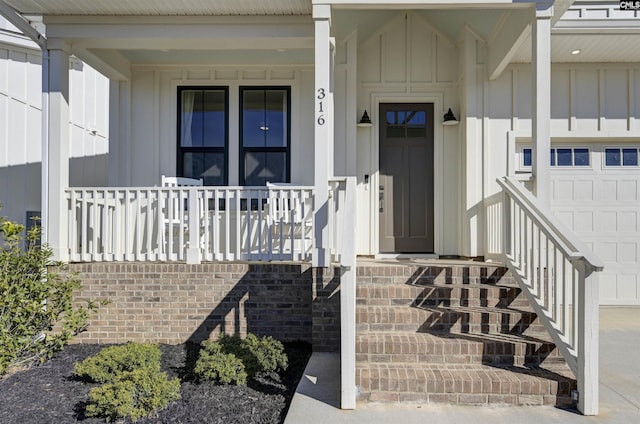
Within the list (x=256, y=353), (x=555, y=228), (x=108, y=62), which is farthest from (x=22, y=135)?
(x=555, y=228)

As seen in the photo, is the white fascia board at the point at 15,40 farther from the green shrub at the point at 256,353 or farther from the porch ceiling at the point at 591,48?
the porch ceiling at the point at 591,48

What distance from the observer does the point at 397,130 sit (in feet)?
21.7

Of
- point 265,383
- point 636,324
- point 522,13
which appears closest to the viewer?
point 265,383

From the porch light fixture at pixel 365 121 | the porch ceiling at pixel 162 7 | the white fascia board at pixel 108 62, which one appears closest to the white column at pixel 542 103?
the porch light fixture at pixel 365 121

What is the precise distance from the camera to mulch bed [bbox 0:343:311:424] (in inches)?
132

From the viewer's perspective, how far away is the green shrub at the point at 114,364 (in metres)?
3.96

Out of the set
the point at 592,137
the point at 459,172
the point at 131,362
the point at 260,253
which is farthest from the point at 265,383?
the point at 592,137

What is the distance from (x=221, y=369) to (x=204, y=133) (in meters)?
3.89

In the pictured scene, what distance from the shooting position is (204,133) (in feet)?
22.4

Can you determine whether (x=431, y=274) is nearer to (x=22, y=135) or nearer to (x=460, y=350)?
(x=460, y=350)

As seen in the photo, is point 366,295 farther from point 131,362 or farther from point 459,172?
point 459,172

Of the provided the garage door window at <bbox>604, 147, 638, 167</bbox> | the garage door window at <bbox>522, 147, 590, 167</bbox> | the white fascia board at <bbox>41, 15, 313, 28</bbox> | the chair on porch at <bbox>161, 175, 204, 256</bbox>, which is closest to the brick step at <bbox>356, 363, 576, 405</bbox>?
the chair on porch at <bbox>161, 175, 204, 256</bbox>

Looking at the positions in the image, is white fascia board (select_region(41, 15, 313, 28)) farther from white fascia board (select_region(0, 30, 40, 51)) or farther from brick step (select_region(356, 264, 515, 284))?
brick step (select_region(356, 264, 515, 284))

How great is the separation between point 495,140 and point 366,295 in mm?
3091
